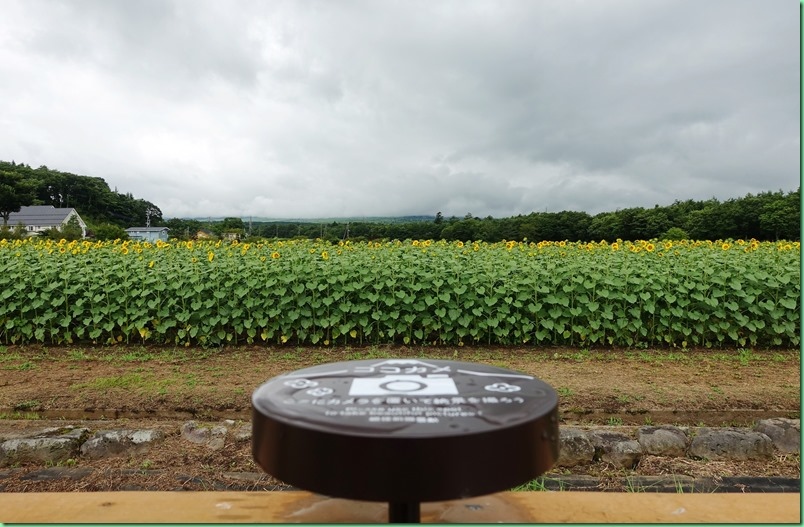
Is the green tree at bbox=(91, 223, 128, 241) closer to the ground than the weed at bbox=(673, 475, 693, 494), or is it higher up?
higher up

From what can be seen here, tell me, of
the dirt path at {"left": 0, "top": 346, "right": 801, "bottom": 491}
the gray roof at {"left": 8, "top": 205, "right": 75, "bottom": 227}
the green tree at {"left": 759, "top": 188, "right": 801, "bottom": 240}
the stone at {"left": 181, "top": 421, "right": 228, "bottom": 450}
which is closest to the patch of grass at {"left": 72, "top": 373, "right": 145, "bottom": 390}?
the dirt path at {"left": 0, "top": 346, "right": 801, "bottom": 491}

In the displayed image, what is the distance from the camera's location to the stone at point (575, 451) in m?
3.01

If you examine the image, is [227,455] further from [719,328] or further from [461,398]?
[719,328]

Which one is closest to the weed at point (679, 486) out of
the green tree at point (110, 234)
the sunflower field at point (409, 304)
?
the sunflower field at point (409, 304)

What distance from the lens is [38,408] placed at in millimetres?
4145

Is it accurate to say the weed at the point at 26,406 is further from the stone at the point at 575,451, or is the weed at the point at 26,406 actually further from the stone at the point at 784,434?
the stone at the point at 784,434

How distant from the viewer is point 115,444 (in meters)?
3.15

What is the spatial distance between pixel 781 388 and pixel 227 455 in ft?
14.6

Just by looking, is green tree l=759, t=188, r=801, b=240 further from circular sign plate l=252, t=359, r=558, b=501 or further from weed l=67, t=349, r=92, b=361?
circular sign plate l=252, t=359, r=558, b=501

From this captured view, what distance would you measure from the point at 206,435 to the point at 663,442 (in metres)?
2.67

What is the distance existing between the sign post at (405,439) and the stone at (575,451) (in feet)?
5.72

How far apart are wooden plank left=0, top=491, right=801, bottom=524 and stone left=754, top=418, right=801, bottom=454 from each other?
6.29ft

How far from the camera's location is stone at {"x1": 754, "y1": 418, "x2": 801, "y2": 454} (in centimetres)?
323

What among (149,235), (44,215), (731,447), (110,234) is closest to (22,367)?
(731,447)
